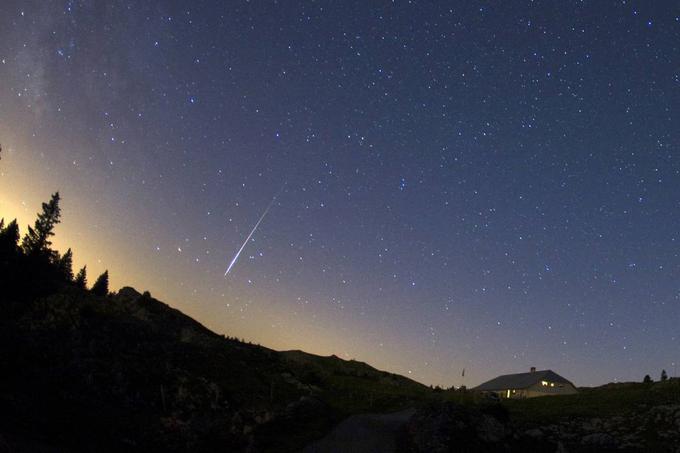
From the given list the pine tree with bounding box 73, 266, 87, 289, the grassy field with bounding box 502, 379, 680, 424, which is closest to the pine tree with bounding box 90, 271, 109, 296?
the pine tree with bounding box 73, 266, 87, 289

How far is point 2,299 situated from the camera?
44.5 metres

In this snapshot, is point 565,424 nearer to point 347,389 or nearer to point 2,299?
point 347,389

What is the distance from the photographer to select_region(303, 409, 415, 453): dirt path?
2358cm

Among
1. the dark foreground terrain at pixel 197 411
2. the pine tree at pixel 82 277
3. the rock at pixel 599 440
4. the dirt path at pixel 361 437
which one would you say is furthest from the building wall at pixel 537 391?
the pine tree at pixel 82 277

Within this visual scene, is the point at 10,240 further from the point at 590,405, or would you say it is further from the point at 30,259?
the point at 590,405

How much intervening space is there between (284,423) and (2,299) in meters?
30.9

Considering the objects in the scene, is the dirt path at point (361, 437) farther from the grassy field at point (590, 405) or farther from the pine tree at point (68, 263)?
the pine tree at point (68, 263)

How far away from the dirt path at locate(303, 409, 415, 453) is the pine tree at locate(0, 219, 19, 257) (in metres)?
A: 42.9

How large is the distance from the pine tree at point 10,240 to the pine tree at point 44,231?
5.22 feet

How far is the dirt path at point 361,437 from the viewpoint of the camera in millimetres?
23578

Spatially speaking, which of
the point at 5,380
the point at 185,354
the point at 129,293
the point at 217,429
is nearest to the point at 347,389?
the point at 185,354

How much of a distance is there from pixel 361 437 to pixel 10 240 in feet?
184

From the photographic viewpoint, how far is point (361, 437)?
83.2 feet

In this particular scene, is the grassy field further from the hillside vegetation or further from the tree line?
the tree line
